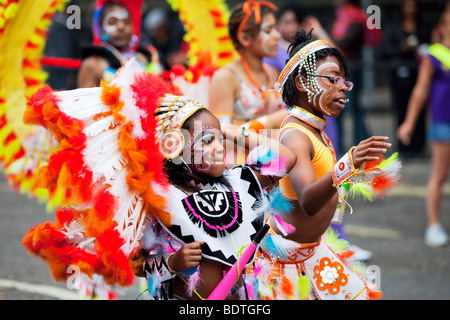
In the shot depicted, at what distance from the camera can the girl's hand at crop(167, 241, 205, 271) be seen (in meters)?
2.82

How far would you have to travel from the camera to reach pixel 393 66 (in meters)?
11.3

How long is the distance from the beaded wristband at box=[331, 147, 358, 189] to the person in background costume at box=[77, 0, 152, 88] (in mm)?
2758

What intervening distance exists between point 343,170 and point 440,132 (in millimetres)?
4327

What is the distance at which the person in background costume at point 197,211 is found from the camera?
2.90 m

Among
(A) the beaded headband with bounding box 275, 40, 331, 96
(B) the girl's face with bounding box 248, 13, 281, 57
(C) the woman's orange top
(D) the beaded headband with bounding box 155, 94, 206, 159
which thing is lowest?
(C) the woman's orange top

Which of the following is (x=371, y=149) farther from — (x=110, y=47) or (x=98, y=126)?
(x=110, y=47)

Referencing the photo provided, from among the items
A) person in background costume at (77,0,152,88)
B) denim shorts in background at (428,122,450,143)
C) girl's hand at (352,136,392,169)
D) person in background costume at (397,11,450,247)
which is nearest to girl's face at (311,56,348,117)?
girl's hand at (352,136,392,169)

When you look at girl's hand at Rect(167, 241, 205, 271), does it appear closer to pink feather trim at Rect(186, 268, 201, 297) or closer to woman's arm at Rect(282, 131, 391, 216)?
pink feather trim at Rect(186, 268, 201, 297)

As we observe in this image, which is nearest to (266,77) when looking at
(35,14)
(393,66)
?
(35,14)

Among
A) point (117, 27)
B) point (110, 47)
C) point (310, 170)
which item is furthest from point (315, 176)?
point (117, 27)

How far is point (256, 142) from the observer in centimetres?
324

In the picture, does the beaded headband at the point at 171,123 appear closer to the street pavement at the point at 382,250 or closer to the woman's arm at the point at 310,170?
the woman's arm at the point at 310,170
